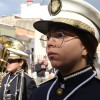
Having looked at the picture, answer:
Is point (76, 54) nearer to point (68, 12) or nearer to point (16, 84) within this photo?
point (68, 12)

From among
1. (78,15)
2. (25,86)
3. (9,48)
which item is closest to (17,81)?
(25,86)

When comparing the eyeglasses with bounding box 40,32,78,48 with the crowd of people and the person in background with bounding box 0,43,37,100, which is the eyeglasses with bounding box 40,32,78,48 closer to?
the crowd of people

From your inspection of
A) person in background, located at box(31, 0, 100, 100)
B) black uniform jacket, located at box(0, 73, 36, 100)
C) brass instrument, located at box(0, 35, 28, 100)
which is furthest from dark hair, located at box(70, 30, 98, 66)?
brass instrument, located at box(0, 35, 28, 100)

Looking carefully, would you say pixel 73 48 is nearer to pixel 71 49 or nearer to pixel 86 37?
pixel 71 49

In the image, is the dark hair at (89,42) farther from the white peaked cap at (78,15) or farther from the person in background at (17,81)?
the person in background at (17,81)

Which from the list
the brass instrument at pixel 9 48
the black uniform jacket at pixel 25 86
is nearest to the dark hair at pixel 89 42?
the black uniform jacket at pixel 25 86

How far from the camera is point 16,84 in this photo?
6.17 m

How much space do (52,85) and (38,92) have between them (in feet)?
0.35

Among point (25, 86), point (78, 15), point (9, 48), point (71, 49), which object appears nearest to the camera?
point (71, 49)

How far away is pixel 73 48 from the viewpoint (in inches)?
95.5

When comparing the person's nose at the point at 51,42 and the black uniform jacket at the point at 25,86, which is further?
the black uniform jacket at the point at 25,86

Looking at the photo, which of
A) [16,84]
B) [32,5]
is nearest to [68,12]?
[16,84]

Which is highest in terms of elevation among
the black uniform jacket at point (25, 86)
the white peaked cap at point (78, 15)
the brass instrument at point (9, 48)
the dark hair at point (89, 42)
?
the white peaked cap at point (78, 15)

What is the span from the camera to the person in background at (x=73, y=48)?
2413 mm
